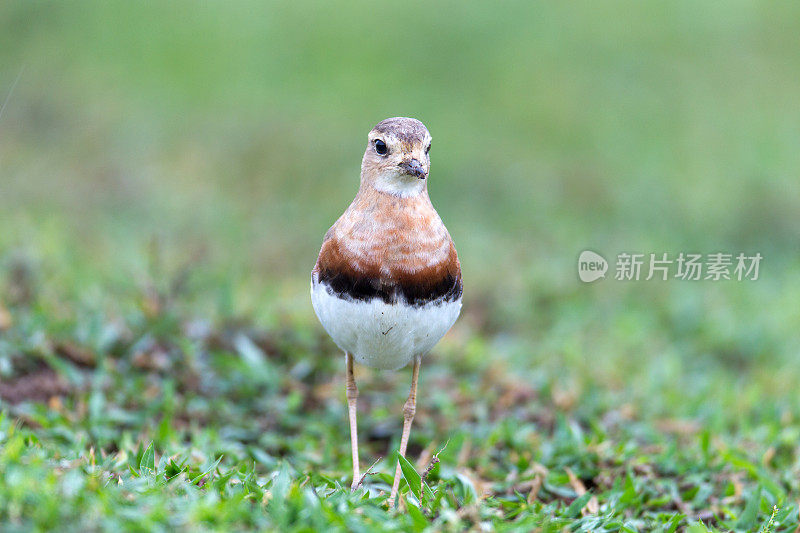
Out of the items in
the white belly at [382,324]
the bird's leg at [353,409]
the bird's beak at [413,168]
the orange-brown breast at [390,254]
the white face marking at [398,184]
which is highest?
the bird's beak at [413,168]

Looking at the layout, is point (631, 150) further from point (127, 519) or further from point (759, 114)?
point (127, 519)

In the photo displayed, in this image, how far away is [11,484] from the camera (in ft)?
8.88

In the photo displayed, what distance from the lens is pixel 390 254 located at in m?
3.20

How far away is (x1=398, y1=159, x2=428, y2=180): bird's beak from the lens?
3234mm

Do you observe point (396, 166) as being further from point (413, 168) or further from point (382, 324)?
point (382, 324)

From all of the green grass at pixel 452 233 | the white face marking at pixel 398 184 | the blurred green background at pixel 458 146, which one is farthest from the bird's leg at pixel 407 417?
the blurred green background at pixel 458 146

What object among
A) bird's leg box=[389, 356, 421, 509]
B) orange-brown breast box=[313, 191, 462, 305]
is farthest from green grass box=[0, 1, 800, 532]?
orange-brown breast box=[313, 191, 462, 305]

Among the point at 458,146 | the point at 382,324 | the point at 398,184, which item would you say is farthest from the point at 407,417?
the point at 458,146

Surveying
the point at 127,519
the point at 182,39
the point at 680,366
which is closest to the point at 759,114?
the point at 680,366

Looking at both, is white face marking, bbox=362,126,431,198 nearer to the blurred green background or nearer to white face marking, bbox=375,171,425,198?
white face marking, bbox=375,171,425,198

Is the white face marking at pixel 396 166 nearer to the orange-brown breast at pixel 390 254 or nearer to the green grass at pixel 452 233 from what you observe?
the orange-brown breast at pixel 390 254

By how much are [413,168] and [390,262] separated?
0.35 metres

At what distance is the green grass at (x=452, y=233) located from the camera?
395 cm

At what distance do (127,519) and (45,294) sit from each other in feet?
9.67
